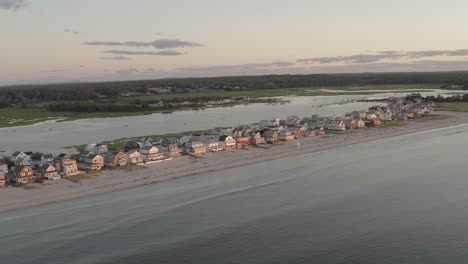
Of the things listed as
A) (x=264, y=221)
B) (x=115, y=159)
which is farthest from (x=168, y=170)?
(x=264, y=221)

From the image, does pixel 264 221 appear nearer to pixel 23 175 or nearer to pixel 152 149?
pixel 152 149

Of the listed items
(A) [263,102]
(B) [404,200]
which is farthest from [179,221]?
(A) [263,102]

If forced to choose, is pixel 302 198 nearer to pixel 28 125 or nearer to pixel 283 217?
pixel 283 217

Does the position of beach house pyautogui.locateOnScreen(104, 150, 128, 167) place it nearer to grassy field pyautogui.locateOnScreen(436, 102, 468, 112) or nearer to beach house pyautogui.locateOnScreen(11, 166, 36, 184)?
beach house pyautogui.locateOnScreen(11, 166, 36, 184)

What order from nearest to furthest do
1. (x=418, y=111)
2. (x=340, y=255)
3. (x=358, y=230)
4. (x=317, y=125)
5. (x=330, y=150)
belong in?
(x=340, y=255)
(x=358, y=230)
(x=330, y=150)
(x=317, y=125)
(x=418, y=111)

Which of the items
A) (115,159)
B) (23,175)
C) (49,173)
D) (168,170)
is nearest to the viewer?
(23,175)

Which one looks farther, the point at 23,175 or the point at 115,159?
the point at 115,159

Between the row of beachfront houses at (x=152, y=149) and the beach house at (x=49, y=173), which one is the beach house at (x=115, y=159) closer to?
the row of beachfront houses at (x=152, y=149)
